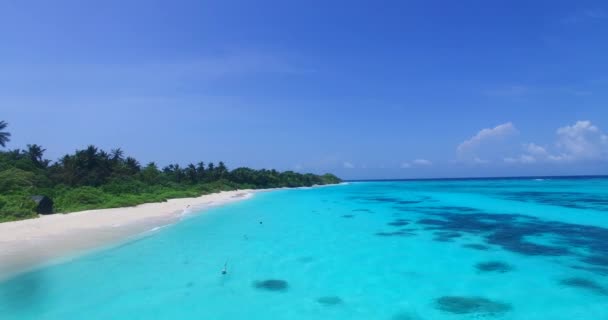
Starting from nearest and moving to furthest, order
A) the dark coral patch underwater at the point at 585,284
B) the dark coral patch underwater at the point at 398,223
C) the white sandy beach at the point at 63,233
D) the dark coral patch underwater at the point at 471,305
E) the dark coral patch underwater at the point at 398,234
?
the dark coral patch underwater at the point at 471,305 → the dark coral patch underwater at the point at 585,284 → the white sandy beach at the point at 63,233 → the dark coral patch underwater at the point at 398,234 → the dark coral patch underwater at the point at 398,223

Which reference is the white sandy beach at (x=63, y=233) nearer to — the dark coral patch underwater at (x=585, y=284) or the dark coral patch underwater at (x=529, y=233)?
the dark coral patch underwater at (x=585, y=284)

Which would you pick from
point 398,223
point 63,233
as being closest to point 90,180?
point 63,233

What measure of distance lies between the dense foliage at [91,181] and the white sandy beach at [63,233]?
267cm

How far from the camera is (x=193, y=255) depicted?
15219mm

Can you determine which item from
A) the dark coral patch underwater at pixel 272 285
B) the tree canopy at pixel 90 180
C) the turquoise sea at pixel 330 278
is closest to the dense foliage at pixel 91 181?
the tree canopy at pixel 90 180

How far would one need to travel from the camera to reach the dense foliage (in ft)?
89.4

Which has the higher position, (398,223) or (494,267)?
(398,223)

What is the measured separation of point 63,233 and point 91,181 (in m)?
27.9

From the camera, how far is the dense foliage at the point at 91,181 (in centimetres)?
2725

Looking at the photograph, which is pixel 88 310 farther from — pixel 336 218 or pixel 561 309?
pixel 336 218

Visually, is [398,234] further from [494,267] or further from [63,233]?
[63,233]

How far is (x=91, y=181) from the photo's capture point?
42938mm

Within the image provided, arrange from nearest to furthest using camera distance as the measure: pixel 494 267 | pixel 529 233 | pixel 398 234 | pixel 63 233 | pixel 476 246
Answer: pixel 494 267 < pixel 476 246 < pixel 63 233 < pixel 529 233 < pixel 398 234

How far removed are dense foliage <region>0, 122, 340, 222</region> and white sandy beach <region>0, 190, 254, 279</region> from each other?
105 inches
